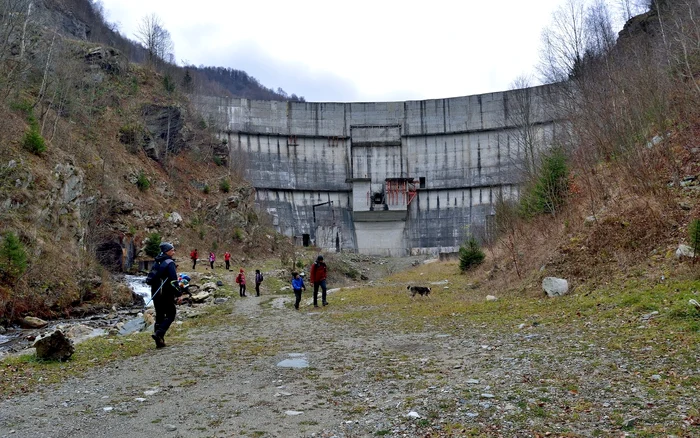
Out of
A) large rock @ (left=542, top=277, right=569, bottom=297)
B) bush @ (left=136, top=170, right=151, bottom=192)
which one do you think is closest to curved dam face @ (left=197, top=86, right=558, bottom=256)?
bush @ (left=136, top=170, right=151, bottom=192)

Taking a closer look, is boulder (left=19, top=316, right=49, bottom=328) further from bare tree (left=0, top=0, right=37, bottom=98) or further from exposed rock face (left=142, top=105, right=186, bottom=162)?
exposed rock face (left=142, top=105, right=186, bottom=162)

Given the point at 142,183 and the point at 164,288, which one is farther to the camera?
the point at 142,183

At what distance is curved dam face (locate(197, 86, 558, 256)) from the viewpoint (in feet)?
166

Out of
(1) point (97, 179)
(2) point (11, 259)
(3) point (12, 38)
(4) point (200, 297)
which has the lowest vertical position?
(4) point (200, 297)

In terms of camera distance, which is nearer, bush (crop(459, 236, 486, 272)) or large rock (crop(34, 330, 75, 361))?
large rock (crop(34, 330, 75, 361))

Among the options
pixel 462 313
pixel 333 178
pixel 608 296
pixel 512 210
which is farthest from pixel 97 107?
pixel 608 296

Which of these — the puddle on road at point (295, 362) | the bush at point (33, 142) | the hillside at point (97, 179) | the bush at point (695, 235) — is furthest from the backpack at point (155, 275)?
the bush at point (33, 142)

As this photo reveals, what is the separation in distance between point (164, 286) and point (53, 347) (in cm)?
176

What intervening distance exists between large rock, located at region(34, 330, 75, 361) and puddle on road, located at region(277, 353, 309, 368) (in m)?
3.29

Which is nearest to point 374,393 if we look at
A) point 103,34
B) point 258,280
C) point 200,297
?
point 200,297

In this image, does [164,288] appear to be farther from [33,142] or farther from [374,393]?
[33,142]

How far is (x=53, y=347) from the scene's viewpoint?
289 inches

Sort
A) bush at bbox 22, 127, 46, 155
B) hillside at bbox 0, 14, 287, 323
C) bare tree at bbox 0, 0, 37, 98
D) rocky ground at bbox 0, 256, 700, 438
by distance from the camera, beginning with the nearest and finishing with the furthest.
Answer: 1. rocky ground at bbox 0, 256, 700, 438
2. hillside at bbox 0, 14, 287, 323
3. bush at bbox 22, 127, 46, 155
4. bare tree at bbox 0, 0, 37, 98

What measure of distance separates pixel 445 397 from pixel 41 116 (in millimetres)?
32618
